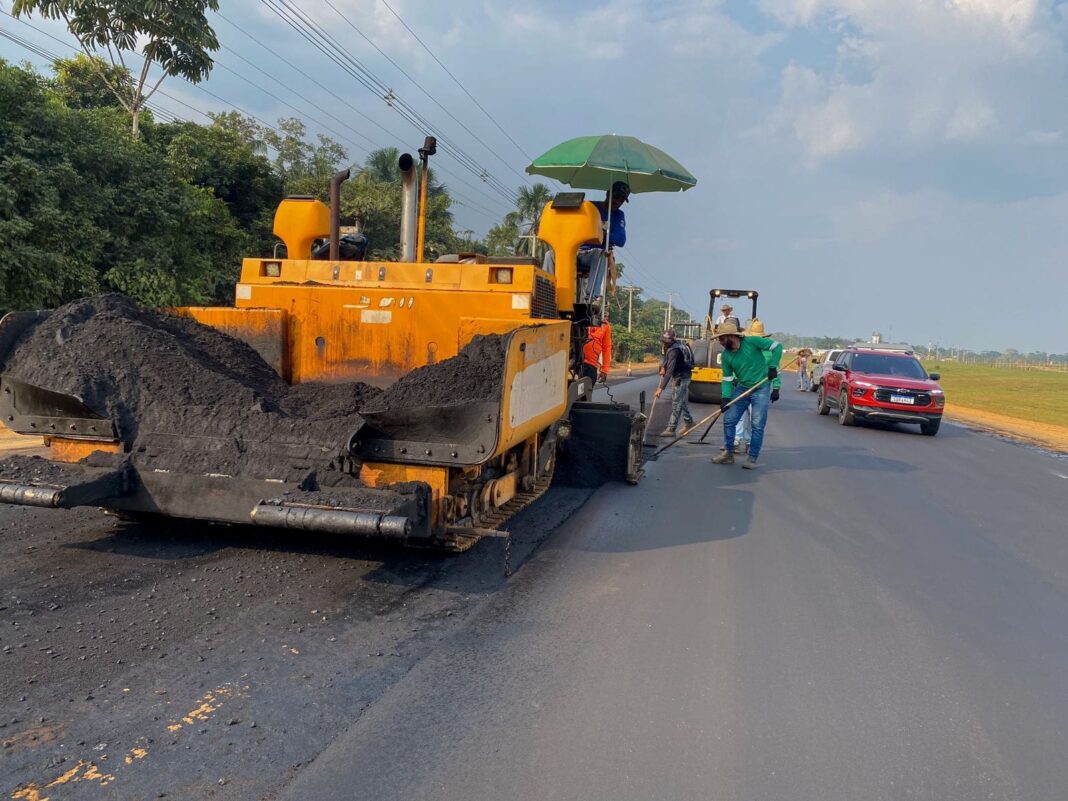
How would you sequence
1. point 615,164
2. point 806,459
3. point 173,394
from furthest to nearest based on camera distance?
point 806,459, point 615,164, point 173,394

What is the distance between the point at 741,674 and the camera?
3535 millimetres

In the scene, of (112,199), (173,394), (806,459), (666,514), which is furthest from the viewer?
(112,199)

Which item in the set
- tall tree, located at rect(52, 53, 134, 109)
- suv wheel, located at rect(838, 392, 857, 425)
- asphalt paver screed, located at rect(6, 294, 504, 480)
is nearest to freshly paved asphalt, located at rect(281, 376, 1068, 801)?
asphalt paver screed, located at rect(6, 294, 504, 480)

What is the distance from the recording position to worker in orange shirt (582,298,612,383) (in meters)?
7.32

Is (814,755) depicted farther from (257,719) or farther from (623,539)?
(623,539)

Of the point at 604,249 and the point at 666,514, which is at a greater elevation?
the point at 604,249

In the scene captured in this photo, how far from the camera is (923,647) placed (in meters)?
3.96

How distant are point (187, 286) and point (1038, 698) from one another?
14.9m

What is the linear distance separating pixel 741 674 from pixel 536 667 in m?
0.98

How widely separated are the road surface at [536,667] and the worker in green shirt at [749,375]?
3388mm

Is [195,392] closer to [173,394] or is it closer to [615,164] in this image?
[173,394]

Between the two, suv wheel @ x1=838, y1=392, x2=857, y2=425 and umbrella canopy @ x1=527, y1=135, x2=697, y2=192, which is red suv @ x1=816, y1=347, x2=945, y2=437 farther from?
umbrella canopy @ x1=527, y1=135, x2=697, y2=192

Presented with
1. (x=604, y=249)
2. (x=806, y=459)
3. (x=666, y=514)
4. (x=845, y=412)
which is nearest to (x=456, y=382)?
(x=666, y=514)

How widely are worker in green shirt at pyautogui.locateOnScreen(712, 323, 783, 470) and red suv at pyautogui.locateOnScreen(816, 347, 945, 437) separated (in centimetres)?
597
